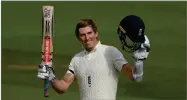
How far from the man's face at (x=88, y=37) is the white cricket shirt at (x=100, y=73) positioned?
52mm

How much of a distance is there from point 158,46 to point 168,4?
2.70 ft

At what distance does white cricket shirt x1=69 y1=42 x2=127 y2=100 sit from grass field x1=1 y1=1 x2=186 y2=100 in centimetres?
354

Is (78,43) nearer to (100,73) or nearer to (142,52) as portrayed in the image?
(100,73)

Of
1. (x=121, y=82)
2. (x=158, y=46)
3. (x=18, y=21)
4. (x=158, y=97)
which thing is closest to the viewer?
(x=158, y=97)

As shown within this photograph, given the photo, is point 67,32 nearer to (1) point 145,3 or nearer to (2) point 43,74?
(1) point 145,3

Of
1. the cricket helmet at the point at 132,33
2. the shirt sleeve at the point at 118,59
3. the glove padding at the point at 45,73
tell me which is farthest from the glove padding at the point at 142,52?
the glove padding at the point at 45,73

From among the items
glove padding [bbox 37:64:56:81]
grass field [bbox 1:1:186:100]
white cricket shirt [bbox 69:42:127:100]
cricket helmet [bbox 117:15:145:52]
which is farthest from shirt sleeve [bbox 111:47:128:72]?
grass field [bbox 1:1:186:100]

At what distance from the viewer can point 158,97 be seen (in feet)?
23.3

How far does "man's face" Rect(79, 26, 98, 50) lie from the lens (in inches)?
149

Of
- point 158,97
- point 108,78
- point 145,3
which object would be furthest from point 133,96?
point 108,78

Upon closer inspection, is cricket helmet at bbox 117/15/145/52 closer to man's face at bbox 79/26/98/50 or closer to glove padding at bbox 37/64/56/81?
man's face at bbox 79/26/98/50

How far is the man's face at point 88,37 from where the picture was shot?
379 cm

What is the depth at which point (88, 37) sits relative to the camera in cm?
379

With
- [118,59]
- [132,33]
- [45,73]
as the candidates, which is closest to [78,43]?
[45,73]
